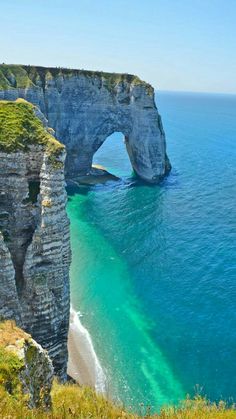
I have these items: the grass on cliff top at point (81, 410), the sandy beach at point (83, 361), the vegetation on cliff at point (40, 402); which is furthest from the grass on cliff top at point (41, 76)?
the grass on cliff top at point (81, 410)

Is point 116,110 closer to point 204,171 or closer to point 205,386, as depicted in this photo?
point 204,171

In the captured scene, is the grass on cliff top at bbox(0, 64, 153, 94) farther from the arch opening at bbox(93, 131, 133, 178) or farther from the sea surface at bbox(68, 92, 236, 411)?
the sea surface at bbox(68, 92, 236, 411)

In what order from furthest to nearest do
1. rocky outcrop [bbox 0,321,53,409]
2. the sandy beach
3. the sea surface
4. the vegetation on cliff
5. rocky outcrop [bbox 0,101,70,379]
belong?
the sea surface
the sandy beach
rocky outcrop [bbox 0,101,70,379]
rocky outcrop [bbox 0,321,53,409]
the vegetation on cliff

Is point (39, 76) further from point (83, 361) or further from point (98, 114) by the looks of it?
point (83, 361)

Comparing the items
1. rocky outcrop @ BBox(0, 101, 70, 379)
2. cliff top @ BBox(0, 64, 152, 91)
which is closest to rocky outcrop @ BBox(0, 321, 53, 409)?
rocky outcrop @ BBox(0, 101, 70, 379)

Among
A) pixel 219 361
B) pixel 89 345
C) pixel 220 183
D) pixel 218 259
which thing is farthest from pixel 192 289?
pixel 220 183

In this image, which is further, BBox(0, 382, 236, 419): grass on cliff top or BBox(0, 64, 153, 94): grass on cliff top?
BBox(0, 64, 153, 94): grass on cliff top

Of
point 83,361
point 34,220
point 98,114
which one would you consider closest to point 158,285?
point 83,361
